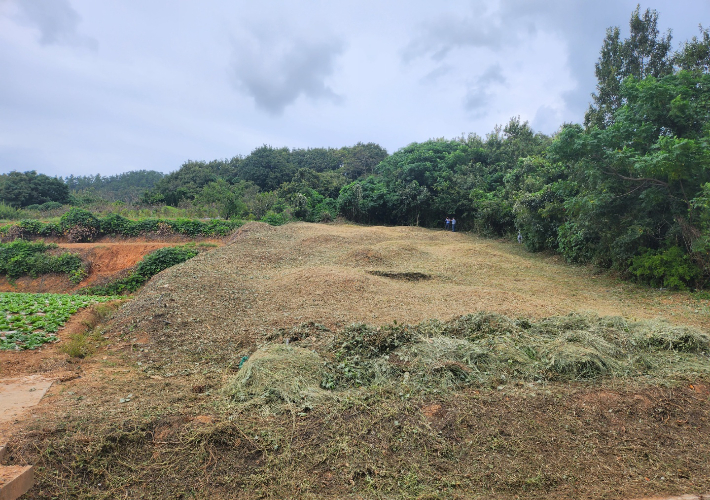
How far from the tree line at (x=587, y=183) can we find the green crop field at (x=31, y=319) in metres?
10.7

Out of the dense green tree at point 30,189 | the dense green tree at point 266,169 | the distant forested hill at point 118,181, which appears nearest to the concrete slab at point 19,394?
the dense green tree at point 30,189

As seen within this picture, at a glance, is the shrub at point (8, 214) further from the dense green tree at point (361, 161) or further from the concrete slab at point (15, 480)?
the concrete slab at point (15, 480)

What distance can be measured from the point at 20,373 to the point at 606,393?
6318 millimetres

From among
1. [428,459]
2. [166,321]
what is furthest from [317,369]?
[166,321]

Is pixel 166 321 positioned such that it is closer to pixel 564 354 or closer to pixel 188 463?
pixel 188 463

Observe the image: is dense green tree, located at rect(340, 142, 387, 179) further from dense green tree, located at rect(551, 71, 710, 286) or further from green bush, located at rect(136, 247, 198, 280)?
dense green tree, located at rect(551, 71, 710, 286)

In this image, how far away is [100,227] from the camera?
1753 cm

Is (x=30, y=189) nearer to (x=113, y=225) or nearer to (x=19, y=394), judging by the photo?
(x=113, y=225)

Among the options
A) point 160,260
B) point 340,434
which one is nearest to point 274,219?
point 160,260

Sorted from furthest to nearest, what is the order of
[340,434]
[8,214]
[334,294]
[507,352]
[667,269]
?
[8,214] < [667,269] < [334,294] < [507,352] < [340,434]

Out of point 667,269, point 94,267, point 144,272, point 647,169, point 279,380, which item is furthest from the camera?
point 94,267

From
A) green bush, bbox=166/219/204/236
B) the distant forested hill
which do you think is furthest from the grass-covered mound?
the distant forested hill

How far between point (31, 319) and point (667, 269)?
12.6 meters

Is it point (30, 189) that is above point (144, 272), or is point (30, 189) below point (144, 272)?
above
